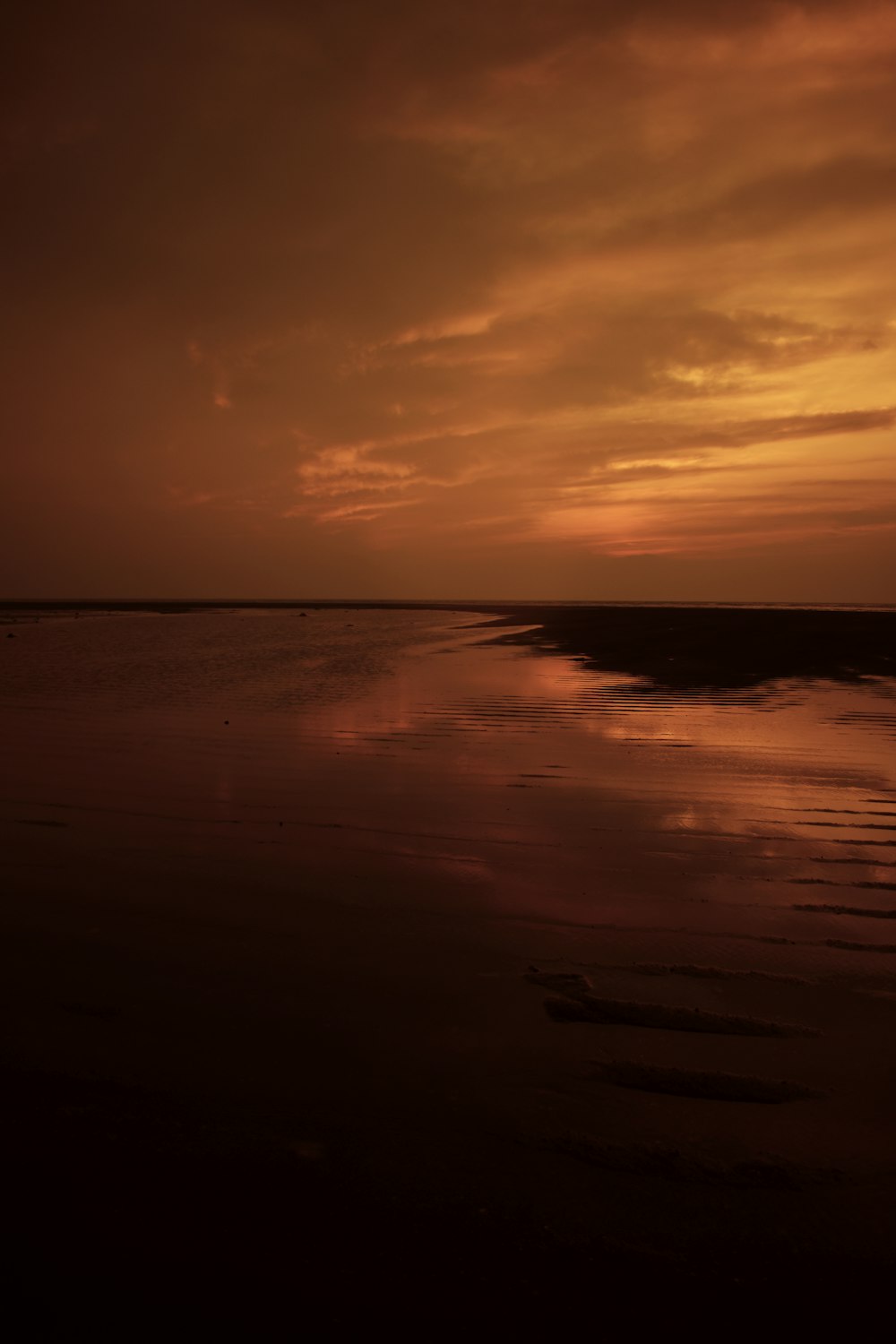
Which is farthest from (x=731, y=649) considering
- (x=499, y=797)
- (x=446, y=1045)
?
(x=446, y=1045)

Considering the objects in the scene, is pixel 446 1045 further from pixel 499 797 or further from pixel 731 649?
pixel 731 649

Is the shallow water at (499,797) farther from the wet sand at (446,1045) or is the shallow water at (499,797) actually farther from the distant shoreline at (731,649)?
the distant shoreline at (731,649)

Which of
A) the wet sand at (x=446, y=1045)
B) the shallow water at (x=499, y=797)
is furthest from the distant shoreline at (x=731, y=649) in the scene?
the wet sand at (x=446, y=1045)

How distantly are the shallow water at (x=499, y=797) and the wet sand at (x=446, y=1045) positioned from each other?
0.06 metres

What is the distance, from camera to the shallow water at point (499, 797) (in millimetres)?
6223

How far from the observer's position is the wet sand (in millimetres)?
2723

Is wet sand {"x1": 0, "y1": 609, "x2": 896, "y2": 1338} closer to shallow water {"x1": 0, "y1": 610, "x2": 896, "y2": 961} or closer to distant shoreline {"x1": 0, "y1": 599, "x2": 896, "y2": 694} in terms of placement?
shallow water {"x1": 0, "y1": 610, "x2": 896, "y2": 961}

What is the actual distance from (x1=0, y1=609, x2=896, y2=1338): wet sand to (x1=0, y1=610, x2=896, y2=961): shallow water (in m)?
0.06

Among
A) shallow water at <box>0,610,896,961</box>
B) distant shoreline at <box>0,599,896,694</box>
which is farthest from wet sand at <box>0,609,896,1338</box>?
distant shoreline at <box>0,599,896,694</box>

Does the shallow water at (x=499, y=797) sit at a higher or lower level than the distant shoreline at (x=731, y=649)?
lower

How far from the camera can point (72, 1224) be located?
2.85 m

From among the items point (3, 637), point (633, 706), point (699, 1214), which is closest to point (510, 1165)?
point (699, 1214)

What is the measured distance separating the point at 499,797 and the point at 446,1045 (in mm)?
4983

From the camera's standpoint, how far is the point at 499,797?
8984mm
